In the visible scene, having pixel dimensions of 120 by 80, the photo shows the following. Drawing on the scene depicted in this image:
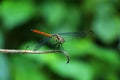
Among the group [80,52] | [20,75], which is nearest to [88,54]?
[80,52]

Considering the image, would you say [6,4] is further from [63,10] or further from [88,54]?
[88,54]

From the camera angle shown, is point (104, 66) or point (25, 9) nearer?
point (25, 9)

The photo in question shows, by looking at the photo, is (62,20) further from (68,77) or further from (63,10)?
(68,77)

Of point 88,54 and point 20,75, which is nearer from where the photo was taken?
point 20,75

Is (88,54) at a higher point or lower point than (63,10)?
lower

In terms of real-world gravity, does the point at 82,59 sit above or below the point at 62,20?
below

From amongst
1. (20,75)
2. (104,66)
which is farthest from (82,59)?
(20,75)
